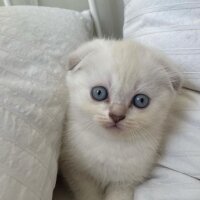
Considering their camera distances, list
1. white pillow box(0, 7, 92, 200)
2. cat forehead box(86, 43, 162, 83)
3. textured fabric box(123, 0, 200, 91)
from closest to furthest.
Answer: white pillow box(0, 7, 92, 200) < cat forehead box(86, 43, 162, 83) < textured fabric box(123, 0, 200, 91)

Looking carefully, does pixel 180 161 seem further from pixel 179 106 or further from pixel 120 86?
pixel 120 86

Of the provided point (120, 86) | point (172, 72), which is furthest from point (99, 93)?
point (172, 72)

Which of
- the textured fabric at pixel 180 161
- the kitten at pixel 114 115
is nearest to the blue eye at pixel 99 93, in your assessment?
the kitten at pixel 114 115

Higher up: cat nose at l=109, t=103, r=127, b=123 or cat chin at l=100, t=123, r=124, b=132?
cat nose at l=109, t=103, r=127, b=123

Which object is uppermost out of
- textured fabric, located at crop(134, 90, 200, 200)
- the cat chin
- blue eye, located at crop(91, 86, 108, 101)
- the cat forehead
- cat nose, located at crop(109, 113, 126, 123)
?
the cat forehead

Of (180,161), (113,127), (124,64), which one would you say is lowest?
(180,161)

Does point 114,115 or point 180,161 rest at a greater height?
point 114,115

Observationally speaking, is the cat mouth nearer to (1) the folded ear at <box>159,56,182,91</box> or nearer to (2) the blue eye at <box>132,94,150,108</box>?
(2) the blue eye at <box>132,94,150,108</box>

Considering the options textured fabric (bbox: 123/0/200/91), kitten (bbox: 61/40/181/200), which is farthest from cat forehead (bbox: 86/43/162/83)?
textured fabric (bbox: 123/0/200/91)

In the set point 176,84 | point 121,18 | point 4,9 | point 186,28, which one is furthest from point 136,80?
point 121,18
